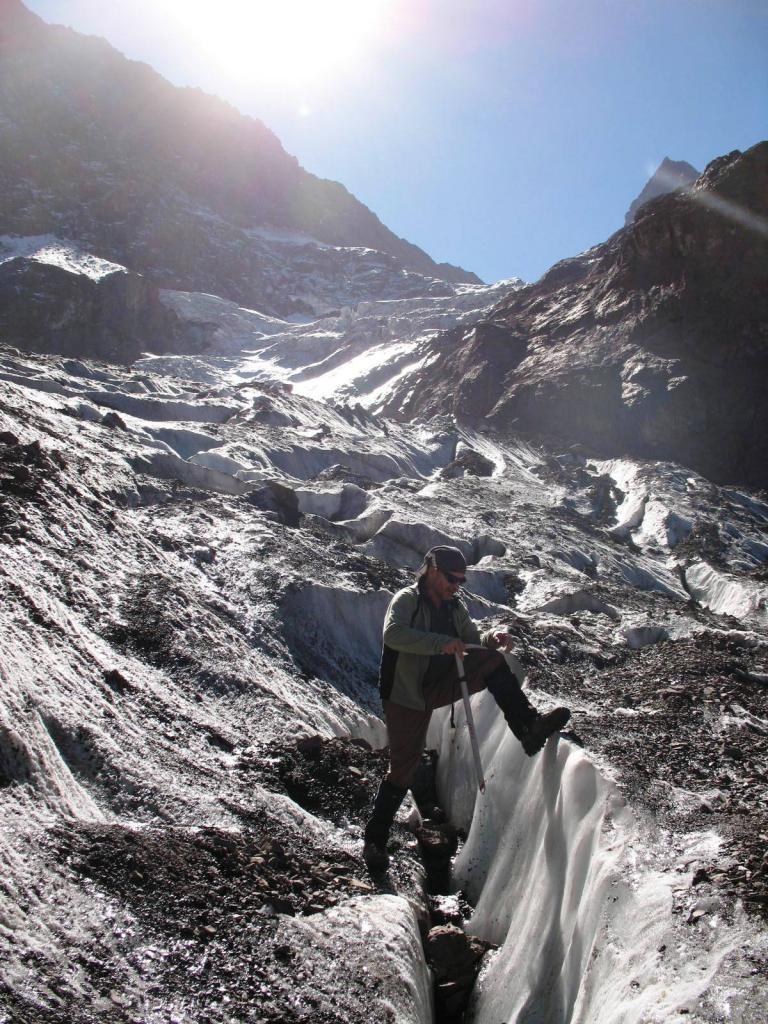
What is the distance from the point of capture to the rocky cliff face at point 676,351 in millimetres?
38375

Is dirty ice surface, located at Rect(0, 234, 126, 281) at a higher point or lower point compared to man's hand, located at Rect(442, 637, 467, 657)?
higher

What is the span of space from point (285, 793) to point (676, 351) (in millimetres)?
40853

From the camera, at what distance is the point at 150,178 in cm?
9825

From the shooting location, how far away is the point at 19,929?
8.81ft

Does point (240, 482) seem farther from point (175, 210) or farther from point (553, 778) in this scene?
point (175, 210)

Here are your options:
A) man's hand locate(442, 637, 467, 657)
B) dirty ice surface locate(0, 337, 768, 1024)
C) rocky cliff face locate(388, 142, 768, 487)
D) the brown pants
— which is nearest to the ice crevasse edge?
dirty ice surface locate(0, 337, 768, 1024)

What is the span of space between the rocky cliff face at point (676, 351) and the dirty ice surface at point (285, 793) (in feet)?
86.1

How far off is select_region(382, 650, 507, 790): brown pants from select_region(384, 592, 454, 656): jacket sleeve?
0.33 m

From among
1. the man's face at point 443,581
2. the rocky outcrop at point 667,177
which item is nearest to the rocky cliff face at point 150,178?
the rocky outcrop at point 667,177

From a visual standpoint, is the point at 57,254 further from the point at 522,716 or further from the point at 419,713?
the point at 522,716

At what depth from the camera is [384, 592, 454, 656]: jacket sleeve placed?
4.30m

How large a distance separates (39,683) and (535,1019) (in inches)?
135

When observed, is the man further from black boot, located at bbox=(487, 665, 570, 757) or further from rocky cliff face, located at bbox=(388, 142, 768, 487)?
rocky cliff face, located at bbox=(388, 142, 768, 487)

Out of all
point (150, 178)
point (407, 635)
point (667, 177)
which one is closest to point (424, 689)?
point (407, 635)
